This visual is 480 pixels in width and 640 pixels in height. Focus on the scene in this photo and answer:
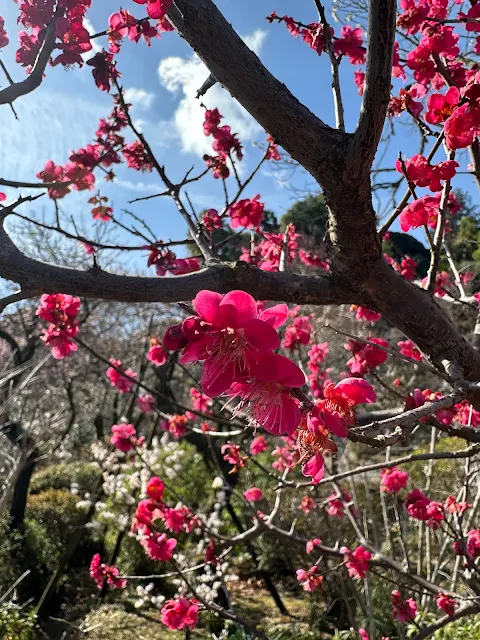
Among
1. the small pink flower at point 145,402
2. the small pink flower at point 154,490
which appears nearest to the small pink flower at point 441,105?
the small pink flower at point 145,402

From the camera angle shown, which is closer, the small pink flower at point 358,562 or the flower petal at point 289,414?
the flower petal at point 289,414

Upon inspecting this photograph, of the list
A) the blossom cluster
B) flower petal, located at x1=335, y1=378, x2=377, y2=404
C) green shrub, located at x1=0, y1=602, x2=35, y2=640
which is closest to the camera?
flower petal, located at x1=335, y1=378, x2=377, y2=404

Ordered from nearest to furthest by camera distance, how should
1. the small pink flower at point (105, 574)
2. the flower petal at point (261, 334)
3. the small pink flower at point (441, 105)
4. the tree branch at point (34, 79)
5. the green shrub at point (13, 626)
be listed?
the flower petal at point (261, 334) → the small pink flower at point (441, 105) → the tree branch at point (34, 79) → the small pink flower at point (105, 574) → the green shrub at point (13, 626)

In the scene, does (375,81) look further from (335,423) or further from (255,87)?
(335,423)

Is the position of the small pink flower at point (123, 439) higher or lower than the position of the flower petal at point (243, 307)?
lower

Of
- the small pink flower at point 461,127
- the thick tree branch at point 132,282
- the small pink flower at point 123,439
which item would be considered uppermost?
the small pink flower at point 461,127

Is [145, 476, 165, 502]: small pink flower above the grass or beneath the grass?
above

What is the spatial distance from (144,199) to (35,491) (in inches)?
370

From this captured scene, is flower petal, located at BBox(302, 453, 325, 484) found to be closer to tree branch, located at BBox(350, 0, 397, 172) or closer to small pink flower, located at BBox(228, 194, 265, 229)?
tree branch, located at BBox(350, 0, 397, 172)

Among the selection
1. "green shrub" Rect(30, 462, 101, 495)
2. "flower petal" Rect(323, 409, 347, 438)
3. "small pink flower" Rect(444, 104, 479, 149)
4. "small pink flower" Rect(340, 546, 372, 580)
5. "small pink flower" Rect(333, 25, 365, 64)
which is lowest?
"green shrub" Rect(30, 462, 101, 495)

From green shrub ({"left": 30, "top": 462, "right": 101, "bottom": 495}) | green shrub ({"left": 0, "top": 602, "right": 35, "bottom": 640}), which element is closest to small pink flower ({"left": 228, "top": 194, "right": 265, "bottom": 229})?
green shrub ({"left": 0, "top": 602, "right": 35, "bottom": 640})

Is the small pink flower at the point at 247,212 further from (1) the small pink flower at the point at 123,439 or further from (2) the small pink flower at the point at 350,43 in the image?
(1) the small pink flower at the point at 123,439

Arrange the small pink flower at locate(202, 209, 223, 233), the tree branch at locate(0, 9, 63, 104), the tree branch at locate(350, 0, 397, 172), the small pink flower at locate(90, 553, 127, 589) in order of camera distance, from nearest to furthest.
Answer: the tree branch at locate(350, 0, 397, 172), the tree branch at locate(0, 9, 63, 104), the small pink flower at locate(202, 209, 223, 233), the small pink flower at locate(90, 553, 127, 589)

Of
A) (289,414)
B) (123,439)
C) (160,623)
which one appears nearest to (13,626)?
(160,623)
